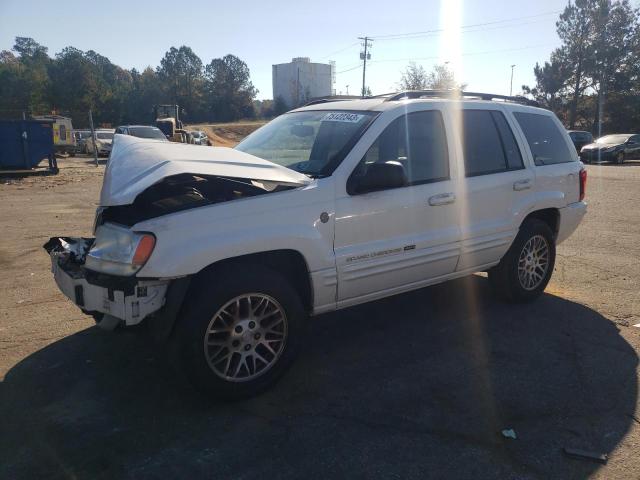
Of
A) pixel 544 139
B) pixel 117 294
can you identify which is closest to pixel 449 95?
pixel 544 139

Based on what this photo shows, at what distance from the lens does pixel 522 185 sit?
4.98m

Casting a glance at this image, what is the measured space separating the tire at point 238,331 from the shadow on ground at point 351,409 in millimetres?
184

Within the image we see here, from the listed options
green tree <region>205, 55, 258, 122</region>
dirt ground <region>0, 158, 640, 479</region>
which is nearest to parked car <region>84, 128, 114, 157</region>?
dirt ground <region>0, 158, 640, 479</region>

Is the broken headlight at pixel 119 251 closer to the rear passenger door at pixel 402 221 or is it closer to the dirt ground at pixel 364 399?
the dirt ground at pixel 364 399

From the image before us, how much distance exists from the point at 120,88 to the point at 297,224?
85805 mm

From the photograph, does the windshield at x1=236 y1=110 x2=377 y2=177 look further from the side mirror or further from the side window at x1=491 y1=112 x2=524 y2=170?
the side window at x1=491 y1=112 x2=524 y2=170

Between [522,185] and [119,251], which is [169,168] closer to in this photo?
[119,251]

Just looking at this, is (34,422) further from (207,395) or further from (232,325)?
(232,325)

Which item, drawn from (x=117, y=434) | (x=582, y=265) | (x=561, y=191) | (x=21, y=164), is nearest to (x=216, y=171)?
(x=117, y=434)

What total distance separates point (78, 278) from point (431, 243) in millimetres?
2650

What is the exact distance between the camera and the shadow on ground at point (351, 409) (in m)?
2.82

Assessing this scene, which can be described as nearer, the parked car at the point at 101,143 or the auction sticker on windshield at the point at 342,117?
the auction sticker on windshield at the point at 342,117

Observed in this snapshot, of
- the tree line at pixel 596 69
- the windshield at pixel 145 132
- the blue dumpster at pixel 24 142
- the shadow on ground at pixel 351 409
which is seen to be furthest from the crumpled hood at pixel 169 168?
the tree line at pixel 596 69

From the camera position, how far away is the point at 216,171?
3305 mm
